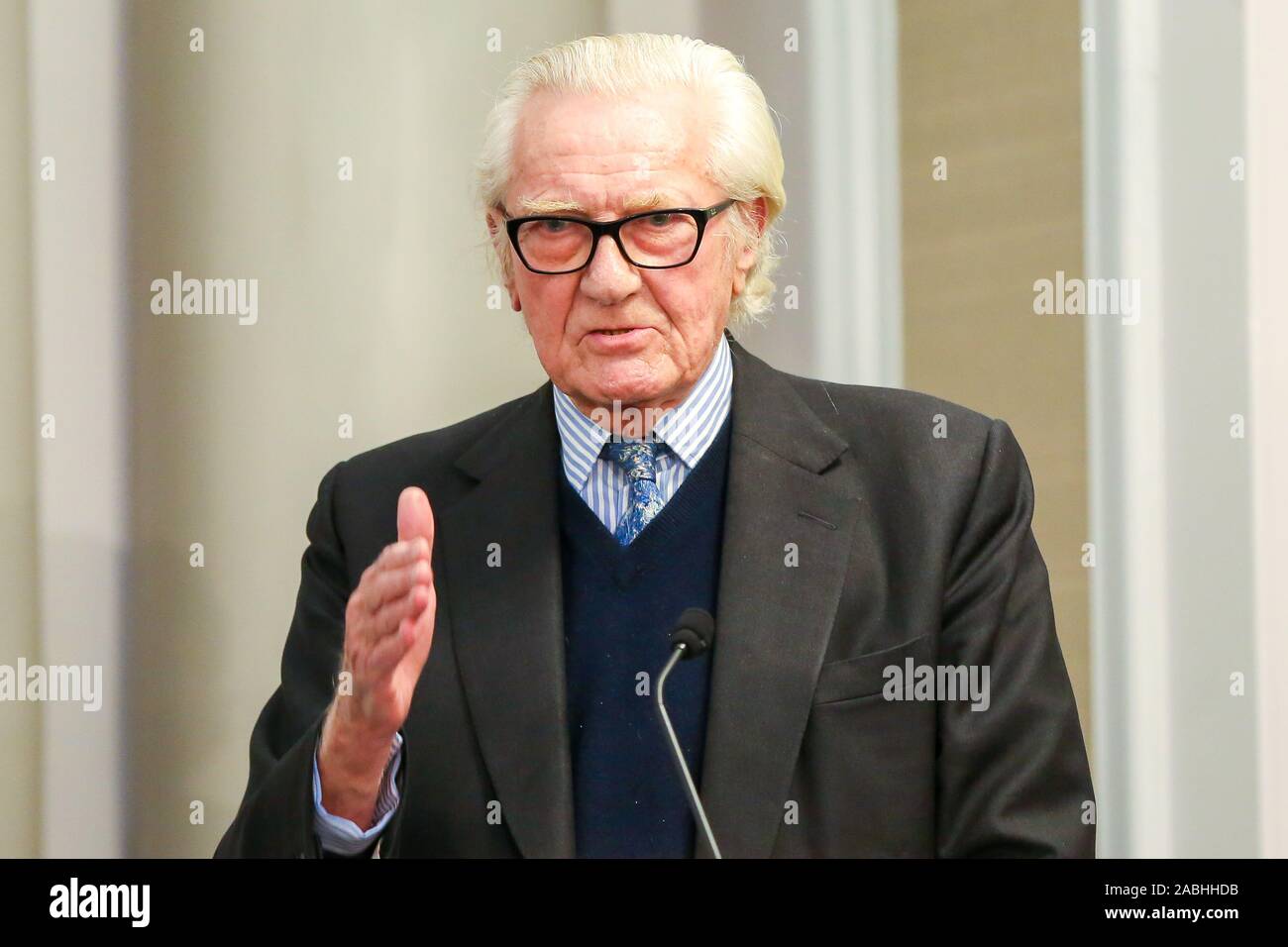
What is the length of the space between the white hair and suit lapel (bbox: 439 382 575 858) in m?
0.26

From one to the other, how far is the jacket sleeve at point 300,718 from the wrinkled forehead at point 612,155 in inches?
20.9

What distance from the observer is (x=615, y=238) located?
6.20 feet

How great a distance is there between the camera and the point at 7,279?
7.99 ft

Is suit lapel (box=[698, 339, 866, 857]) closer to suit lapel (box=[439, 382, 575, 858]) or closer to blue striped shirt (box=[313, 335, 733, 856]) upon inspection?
blue striped shirt (box=[313, 335, 733, 856])

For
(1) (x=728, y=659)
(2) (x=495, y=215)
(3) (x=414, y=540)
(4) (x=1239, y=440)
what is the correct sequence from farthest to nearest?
(4) (x=1239, y=440) → (2) (x=495, y=215) → (1) (x=728, y=659) → (3) (x=414, y=540)

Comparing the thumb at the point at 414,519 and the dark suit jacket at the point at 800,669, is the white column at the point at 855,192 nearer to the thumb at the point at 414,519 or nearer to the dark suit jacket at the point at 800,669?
the dark suit jacket at the point at 800,669

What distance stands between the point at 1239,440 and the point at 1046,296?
39 centimetres

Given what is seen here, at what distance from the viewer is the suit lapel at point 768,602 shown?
178 cm

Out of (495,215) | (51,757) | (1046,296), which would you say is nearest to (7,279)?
(51,757)

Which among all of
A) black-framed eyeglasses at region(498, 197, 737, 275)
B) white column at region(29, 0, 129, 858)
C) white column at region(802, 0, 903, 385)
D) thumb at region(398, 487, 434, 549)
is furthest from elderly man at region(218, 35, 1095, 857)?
white column at region(29, 0, 129, 858)

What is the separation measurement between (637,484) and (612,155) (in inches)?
17.0

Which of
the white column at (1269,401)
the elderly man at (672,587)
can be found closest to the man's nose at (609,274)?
the elderly man at (672,587)

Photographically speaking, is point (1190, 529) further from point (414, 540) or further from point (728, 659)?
point (414, 540)

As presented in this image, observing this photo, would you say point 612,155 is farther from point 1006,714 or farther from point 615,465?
point 1006,714
